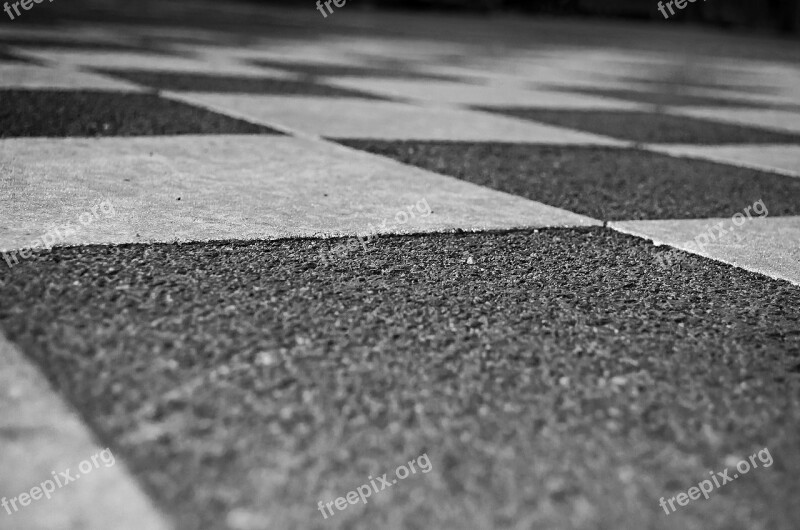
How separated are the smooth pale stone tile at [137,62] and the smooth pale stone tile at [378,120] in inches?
44.9

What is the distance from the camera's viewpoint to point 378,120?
3.86 metres

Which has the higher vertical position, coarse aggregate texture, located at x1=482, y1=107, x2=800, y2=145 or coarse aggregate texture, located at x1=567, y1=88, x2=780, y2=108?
coarse aggregate texture, located at x1=482, y1=107, x2=800, y2=145

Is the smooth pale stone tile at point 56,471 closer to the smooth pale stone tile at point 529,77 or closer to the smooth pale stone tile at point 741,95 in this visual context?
the smooth pale stone tile at point 529,77

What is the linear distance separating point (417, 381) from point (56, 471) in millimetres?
512

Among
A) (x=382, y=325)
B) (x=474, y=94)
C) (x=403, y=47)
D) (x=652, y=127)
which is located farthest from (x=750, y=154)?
(x=403, y=47)

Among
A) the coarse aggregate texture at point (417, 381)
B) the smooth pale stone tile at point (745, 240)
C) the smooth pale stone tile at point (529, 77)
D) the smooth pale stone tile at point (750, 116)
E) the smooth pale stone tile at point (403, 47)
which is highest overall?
the coarse aggregate texture at point (417, 381)

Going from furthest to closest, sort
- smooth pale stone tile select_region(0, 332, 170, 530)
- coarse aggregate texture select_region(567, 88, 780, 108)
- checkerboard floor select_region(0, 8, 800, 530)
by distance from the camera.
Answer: coarse aggregate texture select_region(567, 88, 780, 108), checkerboard floor select_region(0, 8, 800, 530), smooth pale stone tile select_region(0, 332, 170, 530)

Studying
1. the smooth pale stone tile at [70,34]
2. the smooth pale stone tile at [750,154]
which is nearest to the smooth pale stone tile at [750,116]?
the smooth pale stone tile at [750,154]

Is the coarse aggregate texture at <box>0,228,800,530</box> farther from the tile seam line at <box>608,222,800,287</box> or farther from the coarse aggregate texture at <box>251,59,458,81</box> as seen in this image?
the coarse aggregate texture at <box>251,59,458,81</box>

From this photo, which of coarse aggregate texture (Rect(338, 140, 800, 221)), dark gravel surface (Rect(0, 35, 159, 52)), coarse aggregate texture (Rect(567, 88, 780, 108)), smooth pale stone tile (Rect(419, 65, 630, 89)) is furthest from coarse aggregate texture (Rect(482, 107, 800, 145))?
dark gravel surface (Rect(0, 35, 159, 52))

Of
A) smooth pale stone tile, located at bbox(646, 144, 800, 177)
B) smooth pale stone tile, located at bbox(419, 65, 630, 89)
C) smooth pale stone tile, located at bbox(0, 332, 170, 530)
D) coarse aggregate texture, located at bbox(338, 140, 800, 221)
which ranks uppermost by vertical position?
smooth pale stone tile, located at bbox(0, 332, 170, 530)

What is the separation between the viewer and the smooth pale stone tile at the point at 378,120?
356cm

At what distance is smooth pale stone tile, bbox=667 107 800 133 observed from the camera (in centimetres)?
489

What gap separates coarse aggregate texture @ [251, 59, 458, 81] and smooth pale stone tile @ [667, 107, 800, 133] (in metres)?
1.62
